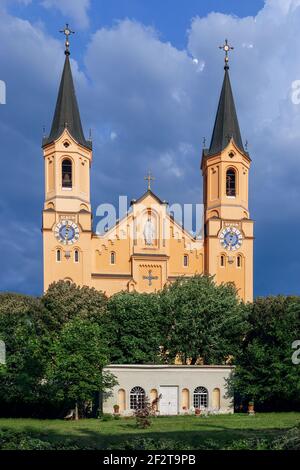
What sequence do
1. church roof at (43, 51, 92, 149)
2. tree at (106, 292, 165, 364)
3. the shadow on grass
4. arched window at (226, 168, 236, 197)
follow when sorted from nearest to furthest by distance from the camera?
the shadow on grass → tree at (106, 292, 165, 364) → church roof at (43, 51, 92, 149) → arched window at (226, 168, 236, 197)

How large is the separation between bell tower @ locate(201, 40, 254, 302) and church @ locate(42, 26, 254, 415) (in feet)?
0.30

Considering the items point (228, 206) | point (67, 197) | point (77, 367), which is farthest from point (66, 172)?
point (77, 367)

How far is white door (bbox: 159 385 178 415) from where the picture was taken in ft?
146

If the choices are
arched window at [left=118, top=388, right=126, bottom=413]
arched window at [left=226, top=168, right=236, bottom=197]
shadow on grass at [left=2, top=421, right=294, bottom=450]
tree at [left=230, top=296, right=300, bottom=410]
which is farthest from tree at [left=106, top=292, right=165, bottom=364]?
arched window at [left=226, top=168, right=236, bottom=197]

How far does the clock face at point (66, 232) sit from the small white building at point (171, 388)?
24.5 m

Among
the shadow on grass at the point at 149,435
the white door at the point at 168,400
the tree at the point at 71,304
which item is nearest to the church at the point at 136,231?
the tree at the point at 71,304

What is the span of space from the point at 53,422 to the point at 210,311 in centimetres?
1527

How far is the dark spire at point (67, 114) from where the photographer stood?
230ft

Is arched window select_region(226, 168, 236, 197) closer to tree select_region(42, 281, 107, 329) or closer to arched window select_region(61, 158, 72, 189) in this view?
arched window select_region(61, 158, 72, 189)

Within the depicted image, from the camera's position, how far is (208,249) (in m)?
69.1

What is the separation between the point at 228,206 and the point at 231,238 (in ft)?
9.78

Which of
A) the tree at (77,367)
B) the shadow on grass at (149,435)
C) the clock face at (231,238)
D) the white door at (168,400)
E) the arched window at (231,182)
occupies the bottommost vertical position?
the white door at (168,400)

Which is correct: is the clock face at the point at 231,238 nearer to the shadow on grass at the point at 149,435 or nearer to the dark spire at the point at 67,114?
the dark spire at the point at 67,114
